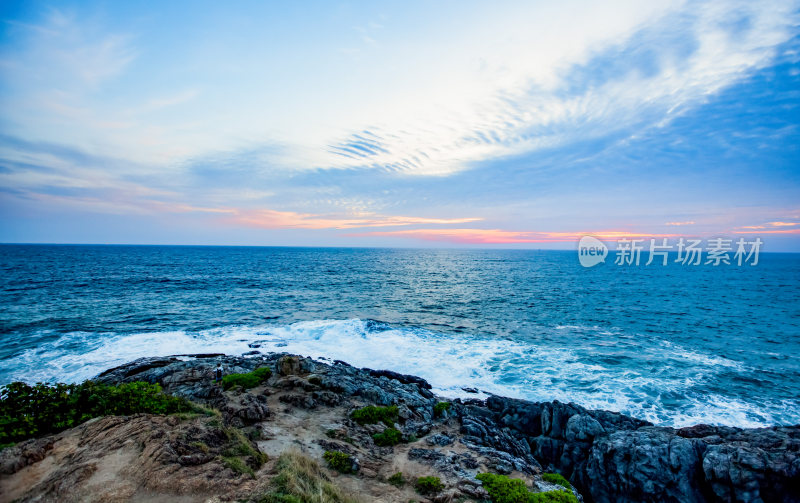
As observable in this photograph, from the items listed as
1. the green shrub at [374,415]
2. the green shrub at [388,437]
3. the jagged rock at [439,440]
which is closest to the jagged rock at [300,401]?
the green shrub at [374,415]

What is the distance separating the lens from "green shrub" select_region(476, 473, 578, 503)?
10555 mm

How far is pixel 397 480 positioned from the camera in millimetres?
11258

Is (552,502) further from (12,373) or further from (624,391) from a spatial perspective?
(12,373)

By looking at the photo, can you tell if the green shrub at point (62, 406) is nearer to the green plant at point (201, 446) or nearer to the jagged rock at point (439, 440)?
the green plant at point (201, 446)

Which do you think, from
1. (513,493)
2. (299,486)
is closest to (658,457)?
(513,493)

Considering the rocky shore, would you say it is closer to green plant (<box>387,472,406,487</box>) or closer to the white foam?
green plant (<box>387,472,406,487</box>)

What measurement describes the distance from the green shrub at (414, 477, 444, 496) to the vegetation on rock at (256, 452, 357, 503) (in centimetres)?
257

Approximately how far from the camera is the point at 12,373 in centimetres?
2462

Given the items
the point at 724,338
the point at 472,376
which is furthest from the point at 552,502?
the point at 724,338

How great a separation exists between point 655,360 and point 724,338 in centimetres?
1469

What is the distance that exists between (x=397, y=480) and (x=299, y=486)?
12.8ft

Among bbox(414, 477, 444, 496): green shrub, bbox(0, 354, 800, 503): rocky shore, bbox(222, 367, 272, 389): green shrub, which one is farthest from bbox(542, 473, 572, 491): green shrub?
bbox(222, 367, 272, 389): green shrub

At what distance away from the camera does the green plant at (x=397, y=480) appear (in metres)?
11.1

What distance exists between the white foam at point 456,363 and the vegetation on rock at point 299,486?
632 inches
